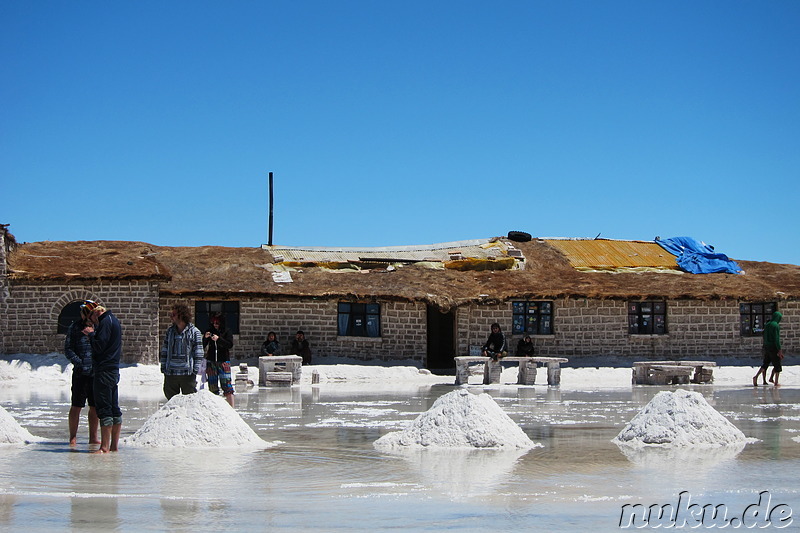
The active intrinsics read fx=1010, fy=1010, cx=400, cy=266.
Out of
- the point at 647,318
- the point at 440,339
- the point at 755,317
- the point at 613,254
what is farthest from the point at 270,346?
the point at 755,317

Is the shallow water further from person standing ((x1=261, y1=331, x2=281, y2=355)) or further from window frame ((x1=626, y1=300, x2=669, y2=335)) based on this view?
window frame ((x1=626, y1=300, x2=669, y2=335))

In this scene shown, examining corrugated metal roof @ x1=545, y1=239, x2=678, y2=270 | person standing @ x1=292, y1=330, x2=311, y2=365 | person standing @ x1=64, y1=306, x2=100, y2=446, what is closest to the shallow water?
person standing @ x1=64, y1=306, x2=100, y2=446

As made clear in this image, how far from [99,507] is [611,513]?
3.73 metres

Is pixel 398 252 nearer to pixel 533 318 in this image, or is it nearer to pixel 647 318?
pixel 533 318

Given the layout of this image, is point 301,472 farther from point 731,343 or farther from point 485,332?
point 731,343

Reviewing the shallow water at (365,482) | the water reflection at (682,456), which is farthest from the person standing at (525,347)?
the water reflection at (682,456)

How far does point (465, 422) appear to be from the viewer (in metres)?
10.8

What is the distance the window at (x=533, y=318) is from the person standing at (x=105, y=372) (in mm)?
20294

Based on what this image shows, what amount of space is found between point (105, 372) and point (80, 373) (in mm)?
555

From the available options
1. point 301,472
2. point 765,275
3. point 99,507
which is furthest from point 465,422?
point 765,275

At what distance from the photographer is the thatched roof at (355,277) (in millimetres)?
27312

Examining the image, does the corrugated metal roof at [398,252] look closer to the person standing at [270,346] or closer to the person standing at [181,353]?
the person standing at [270,346]

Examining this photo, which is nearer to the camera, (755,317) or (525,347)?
(525,347)

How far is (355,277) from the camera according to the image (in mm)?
30000
